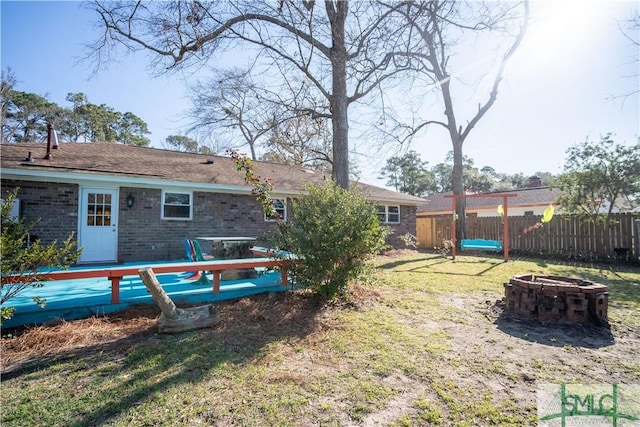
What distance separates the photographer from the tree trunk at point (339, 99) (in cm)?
890

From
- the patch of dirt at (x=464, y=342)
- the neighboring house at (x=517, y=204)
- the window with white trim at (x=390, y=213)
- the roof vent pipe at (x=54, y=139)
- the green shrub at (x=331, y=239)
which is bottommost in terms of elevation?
the patch of dirt at (x=464, y=342)

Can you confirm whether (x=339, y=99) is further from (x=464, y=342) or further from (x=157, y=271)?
(x=464, y=342)

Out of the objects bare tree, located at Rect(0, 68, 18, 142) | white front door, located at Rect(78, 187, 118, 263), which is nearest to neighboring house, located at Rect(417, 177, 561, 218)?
white front door, located at Rect(78, 187, 118, 263)

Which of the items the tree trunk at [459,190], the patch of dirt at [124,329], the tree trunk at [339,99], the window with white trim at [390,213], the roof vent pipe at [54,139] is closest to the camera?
the patch of dirt at [124,329]

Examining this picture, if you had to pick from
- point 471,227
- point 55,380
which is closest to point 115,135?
point 471,227

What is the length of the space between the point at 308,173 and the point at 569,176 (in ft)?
38.6

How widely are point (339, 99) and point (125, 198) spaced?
292 inches

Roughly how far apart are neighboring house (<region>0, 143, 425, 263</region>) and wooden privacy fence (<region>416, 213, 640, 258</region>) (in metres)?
10.7

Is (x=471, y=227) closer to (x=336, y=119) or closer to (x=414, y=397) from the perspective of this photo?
(x=336, y=119)

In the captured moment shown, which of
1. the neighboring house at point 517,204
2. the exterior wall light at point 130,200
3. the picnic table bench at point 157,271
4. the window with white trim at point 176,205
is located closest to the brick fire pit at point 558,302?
the picnic table bench at point 157,271

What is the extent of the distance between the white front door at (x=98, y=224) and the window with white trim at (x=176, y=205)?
1.43 m

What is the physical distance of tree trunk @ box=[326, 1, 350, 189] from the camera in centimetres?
890

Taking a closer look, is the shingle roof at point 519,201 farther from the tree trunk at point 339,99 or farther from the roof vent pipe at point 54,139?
the roof vent pipe at point 54,139

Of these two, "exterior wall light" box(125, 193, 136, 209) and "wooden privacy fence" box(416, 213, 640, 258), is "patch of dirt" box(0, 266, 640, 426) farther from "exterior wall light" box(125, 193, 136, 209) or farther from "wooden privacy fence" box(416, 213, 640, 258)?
"wooden privacy fence" box(416, 213, 640, 258)
